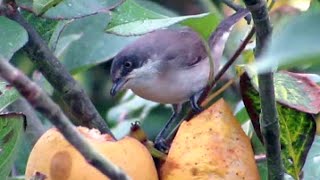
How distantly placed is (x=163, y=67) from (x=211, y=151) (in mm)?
1383

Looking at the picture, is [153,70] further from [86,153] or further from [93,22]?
[86,153]

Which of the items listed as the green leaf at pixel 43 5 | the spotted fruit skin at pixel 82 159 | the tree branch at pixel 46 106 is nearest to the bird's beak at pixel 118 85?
the green leaf at pixel 43 5

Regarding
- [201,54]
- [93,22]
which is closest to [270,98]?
[93,22]

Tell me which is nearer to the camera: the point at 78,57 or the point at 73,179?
the point at 73,179

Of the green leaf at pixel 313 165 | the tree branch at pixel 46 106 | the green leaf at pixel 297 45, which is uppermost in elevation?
the green leaf at pixel 297 45

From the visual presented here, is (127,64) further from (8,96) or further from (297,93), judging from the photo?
(297,93)

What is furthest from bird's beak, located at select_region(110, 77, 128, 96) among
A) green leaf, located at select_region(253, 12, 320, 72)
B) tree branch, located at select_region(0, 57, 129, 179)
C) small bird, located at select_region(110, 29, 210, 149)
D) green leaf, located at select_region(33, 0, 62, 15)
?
green leaf, located at select_region(253, 12, 320, 72)

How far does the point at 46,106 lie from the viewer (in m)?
0.31

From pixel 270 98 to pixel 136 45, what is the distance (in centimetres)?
156

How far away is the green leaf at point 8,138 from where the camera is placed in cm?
60

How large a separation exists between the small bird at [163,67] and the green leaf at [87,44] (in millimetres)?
271

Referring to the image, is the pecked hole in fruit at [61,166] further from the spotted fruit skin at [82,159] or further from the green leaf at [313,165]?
the green leaf at [313,165]

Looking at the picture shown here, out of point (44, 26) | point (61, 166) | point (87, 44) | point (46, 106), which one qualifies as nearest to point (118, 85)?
point (87, 44)

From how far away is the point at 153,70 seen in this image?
2.01 metres
